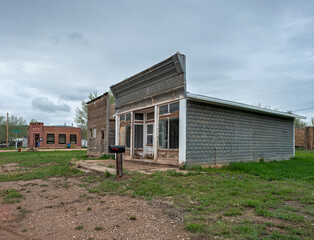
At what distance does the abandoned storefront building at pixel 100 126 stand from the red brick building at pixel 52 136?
22844mm

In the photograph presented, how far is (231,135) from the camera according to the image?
12.0 m

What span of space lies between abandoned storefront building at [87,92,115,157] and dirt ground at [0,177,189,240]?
11.3 m

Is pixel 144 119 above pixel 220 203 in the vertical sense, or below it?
above

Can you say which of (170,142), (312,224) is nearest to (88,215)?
(312,224)

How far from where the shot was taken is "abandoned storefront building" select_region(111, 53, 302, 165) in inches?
408

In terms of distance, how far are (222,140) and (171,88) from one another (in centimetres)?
351

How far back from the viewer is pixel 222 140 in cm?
1156

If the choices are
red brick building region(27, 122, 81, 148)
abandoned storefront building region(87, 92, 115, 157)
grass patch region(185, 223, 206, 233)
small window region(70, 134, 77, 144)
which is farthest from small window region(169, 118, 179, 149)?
small window region(70, 134, 77, 144)

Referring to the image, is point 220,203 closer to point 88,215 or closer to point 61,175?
point 88,215

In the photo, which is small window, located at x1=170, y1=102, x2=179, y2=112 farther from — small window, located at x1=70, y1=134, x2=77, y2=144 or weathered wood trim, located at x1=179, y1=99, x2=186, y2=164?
small window, located at x1=70, y1=134, x2=77, y2=144

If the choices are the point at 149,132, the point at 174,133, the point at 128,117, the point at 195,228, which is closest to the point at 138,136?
the point at 149,132

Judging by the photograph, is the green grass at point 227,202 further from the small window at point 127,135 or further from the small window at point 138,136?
the small window at point 127,135

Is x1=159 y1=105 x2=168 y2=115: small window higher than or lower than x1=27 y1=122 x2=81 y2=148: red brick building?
higher

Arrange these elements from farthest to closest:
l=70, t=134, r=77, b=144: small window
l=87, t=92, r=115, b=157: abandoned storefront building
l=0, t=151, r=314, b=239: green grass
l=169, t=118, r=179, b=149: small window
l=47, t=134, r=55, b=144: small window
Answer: l=70, t=134, r=77, b=144: small window → l=47, t=134, r=55, b=144: small window → l=87, t=92, r=115, b=157: abandoned storefront building → l=169, t=118, r=179, b=149: small window → l=0, t=151, r=314, b=239: green grass
